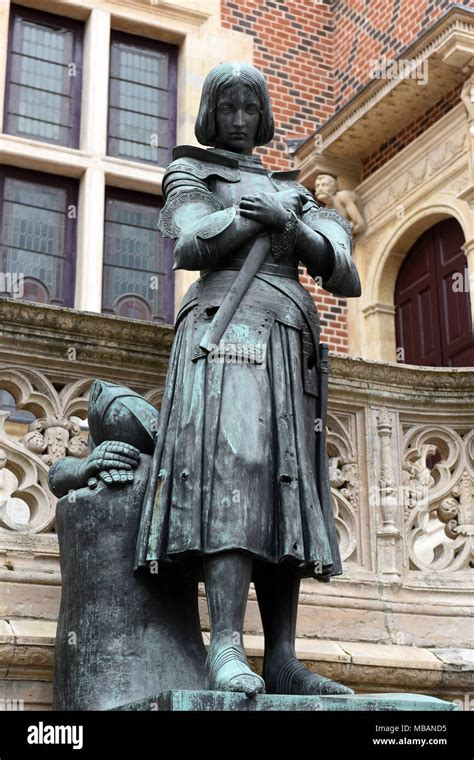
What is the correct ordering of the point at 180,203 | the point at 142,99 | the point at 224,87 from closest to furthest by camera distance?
the point at 180,203 < the point at 224,87 < the point at 142,99

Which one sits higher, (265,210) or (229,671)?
(265,210)

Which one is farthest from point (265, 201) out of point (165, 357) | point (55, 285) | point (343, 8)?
point (343, 8)

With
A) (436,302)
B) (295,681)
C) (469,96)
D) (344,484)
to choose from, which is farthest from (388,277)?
(295,681)

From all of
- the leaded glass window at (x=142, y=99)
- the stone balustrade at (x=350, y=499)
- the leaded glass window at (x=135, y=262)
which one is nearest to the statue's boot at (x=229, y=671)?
the stone balustrade at (x=350, y=499)

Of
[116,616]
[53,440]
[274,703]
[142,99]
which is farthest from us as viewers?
[142,99]

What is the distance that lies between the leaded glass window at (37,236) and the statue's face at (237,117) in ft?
17.9

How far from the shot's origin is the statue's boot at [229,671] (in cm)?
311

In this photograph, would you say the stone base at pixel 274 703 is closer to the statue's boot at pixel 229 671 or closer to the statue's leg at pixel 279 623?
the statue's boot at pixel 229 671

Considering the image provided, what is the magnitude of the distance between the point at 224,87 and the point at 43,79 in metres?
6.64

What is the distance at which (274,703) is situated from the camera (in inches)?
122

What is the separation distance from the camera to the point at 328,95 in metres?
11.4

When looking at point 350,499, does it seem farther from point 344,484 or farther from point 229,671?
point 229,671

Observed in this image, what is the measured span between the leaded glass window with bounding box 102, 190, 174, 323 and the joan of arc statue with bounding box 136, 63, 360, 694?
18.9ft

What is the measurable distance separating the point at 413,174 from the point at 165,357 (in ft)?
20.0
